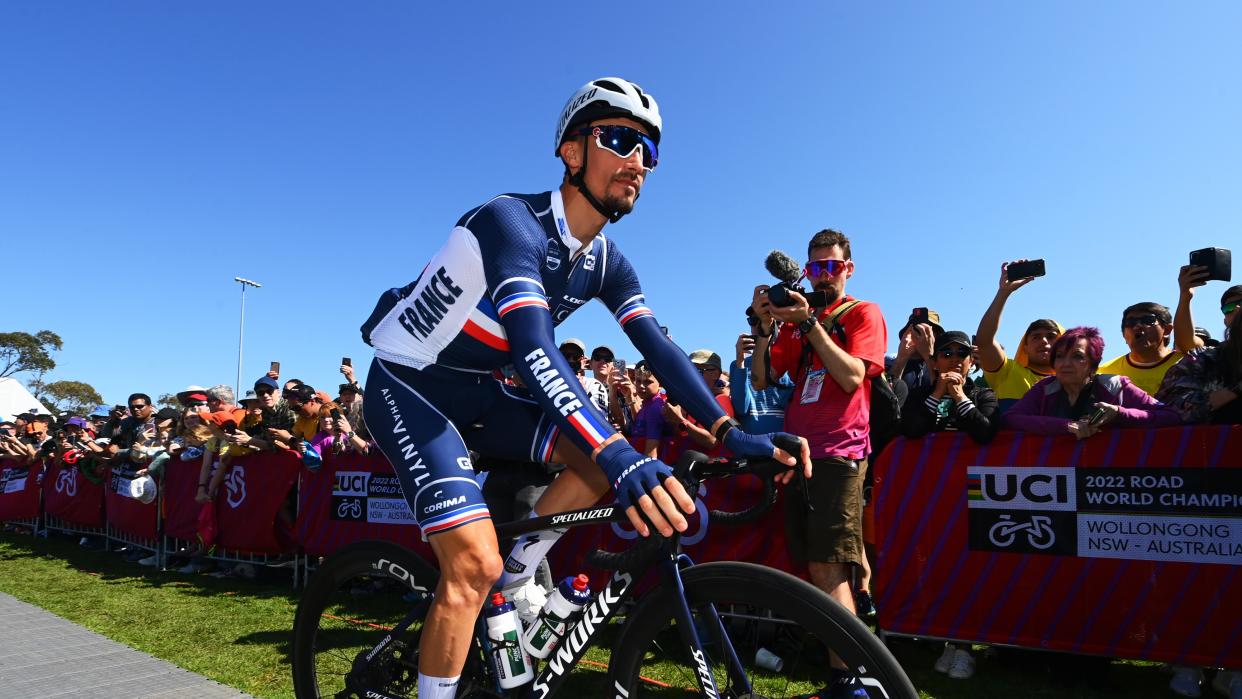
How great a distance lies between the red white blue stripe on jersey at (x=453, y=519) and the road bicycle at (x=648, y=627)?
0.15 meters

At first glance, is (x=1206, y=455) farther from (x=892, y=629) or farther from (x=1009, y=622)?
(x=892, y=629)

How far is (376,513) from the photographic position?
22.6 feet

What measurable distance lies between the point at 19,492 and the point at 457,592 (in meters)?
14.9

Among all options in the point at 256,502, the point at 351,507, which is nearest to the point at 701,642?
the point at 351,507

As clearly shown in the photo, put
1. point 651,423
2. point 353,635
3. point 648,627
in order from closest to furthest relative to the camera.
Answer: point 648,627 → point 353,635 → point 651,423

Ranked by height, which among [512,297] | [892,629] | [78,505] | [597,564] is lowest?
[78,505]

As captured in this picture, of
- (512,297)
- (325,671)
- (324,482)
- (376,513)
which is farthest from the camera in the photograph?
(324,482)

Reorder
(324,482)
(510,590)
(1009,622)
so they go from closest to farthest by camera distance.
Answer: (510,590), (1009,622), (324,482)

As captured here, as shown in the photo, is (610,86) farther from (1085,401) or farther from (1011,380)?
(1011,380)

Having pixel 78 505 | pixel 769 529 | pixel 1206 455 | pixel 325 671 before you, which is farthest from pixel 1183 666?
pixel 78 505

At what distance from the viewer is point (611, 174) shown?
2574mm

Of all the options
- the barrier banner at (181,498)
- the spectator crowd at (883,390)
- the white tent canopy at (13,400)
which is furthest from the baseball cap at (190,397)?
the white tent canopy at (13,400)

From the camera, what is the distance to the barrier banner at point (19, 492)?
41.6 feet

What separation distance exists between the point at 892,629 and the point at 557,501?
284 centimetres
